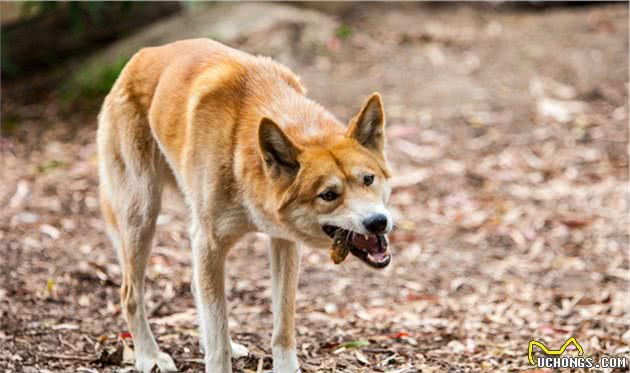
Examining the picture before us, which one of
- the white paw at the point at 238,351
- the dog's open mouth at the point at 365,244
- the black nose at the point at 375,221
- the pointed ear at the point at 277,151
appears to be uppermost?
the pointed ear at the point at 277,151

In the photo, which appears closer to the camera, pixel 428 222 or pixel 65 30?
pixel 428 222

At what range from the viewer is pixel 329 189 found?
4.16 m

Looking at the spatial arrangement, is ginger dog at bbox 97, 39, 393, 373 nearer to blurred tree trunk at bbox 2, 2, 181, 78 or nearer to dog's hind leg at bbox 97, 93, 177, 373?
dog's hind leg at bbox 97, 93, 177, 373

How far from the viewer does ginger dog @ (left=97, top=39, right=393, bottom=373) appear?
421cm

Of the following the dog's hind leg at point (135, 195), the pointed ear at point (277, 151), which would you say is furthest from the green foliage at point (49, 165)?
the pointed ear at point (277, 151)

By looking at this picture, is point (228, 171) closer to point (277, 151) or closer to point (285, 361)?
point (277, 151)

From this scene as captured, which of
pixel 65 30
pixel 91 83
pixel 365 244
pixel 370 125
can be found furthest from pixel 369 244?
pixel 65 30

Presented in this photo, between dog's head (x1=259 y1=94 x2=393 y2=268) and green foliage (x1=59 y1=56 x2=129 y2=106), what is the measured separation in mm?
6297

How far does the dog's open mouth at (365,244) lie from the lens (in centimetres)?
422

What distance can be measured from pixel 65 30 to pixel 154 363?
272 inches

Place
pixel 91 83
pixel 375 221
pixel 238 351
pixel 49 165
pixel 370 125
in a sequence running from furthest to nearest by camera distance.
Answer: pixel 91 83 < pixel 49 165 < pixel 238 351 < pixel 370 125 < pixel 375 221

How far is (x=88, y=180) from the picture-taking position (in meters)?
8.50

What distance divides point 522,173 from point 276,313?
15.5 ft

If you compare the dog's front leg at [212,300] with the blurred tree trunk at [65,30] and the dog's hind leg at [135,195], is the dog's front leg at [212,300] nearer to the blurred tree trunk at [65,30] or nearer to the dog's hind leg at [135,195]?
the dog's hind leg at [135,195]
